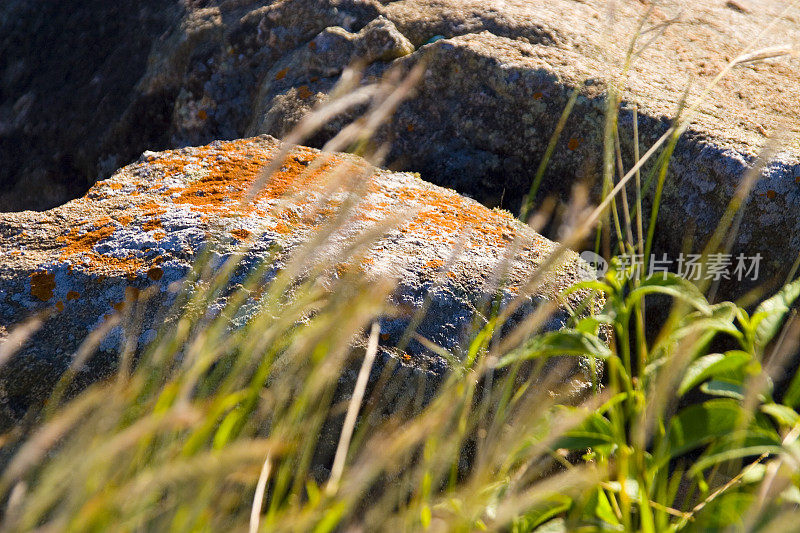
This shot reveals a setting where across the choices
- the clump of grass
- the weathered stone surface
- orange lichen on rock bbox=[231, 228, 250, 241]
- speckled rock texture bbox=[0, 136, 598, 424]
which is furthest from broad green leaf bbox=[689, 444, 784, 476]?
the weathered stone surface

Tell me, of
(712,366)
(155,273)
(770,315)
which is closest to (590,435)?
(712,366)

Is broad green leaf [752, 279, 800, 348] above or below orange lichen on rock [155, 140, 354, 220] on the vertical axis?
above

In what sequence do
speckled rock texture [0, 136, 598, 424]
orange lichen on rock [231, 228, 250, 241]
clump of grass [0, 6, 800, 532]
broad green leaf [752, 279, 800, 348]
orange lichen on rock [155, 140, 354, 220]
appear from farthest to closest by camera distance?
1. orange lichen on rock [155, 140, 354, 220]
2. orange lichen on rock [231, 228, 250, 241]
3. speckled rock texture [0, 136, 598, 424]
4. broad green leaf [752, 279, 800, 348]
5. clump of grass [0, 6, 800, 532]

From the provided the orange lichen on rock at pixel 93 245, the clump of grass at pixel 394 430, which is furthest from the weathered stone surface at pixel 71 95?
the clump of grass at pixel 394 430

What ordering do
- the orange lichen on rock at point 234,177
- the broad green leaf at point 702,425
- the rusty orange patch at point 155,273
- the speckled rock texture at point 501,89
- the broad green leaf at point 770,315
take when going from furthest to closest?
the speckled rock texture at point 501,89
the orange lichen on rock at point 234,177
the rusty orange patch at point 155,273
the broad green leaf at point 770,315
the broad green leaf at point 702,425

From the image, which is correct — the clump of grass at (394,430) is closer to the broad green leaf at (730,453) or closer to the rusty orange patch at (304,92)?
the broad green leaf at (730,453)

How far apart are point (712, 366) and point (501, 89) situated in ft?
7.84

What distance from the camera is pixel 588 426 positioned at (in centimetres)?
149

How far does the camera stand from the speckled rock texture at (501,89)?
312cm

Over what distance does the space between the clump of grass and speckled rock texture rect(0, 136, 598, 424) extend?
0.10 metres

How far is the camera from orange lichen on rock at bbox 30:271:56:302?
2156 millimetres

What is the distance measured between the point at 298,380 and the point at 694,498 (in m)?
1.50

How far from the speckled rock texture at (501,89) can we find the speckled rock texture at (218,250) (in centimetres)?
72

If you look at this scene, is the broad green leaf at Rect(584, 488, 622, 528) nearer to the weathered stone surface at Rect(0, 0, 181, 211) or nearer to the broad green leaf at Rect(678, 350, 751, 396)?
the broad green leaf at Rect(678, 350, 751, 396)
